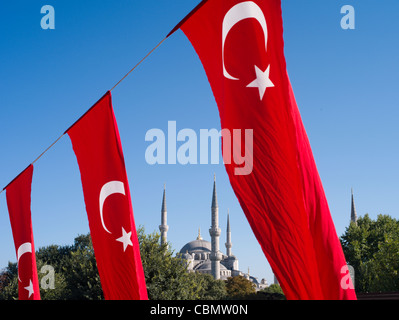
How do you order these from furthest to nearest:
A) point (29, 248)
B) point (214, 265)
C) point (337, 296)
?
1. point (214, 265)
2. point (29, 248)
3. point (337, 296)

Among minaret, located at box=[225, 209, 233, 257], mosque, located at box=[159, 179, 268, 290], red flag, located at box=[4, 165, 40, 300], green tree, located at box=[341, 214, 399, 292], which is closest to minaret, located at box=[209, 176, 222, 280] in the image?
mosque, located at box=[159, 179, 268, 290]

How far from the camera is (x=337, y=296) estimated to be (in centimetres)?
437

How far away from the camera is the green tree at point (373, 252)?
41.0 m

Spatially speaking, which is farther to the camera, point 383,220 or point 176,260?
point 383,220

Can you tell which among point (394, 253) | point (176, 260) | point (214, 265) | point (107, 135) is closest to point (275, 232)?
point (107, 135)

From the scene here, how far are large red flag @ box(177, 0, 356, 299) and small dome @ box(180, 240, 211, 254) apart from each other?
15643 centimetres

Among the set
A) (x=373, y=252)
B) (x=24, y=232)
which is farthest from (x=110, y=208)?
(x=373, y=252)

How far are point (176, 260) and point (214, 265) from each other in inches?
3638

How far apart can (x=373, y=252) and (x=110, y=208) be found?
50.1 meters

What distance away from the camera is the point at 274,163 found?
469 centimetres

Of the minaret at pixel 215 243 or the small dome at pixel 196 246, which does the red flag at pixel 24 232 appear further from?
the small dome at pixel 196 246

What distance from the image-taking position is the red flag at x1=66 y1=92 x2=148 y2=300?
7.96 m

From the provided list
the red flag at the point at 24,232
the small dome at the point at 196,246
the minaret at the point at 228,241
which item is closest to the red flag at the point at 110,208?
the red flag at the point at 24,232

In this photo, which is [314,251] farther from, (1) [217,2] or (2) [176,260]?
(2) [176,260]
